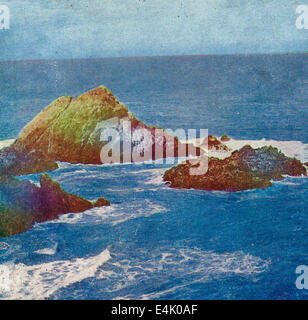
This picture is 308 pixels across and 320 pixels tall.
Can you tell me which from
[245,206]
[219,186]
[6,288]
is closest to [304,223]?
[245,206]

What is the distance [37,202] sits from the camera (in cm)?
1156

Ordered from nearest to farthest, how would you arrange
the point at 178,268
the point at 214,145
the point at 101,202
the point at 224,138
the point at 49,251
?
1. the point at 178,268
2. the point at 49,251
3. the point at 101,202
4. the point at 224,138
5. the point at 214,145

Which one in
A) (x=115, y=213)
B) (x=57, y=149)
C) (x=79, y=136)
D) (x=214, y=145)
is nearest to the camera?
(x=115, y=213)

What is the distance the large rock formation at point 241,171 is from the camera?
11.7m

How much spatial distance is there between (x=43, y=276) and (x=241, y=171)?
588cm

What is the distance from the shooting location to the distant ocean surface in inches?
384

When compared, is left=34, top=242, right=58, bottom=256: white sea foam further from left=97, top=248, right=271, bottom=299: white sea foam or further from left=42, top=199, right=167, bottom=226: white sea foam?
left=97, top=248, right=271, bottom=299: white sea foam

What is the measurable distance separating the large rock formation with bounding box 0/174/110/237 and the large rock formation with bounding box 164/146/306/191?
2.25 metres

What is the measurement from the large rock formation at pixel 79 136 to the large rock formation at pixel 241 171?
0.66m

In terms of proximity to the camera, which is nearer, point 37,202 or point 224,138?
point 37,202

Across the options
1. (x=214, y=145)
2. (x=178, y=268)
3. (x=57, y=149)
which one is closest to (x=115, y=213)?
(x=178, y=268)

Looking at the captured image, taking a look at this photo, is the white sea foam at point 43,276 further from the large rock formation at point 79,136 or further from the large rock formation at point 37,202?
the large rock formation at point 79,136

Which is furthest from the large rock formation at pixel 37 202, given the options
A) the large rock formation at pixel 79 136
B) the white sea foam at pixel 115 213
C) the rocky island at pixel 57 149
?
the large rock formation at pixel 79 136

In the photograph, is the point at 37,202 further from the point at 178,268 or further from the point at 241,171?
the point at 241,171
